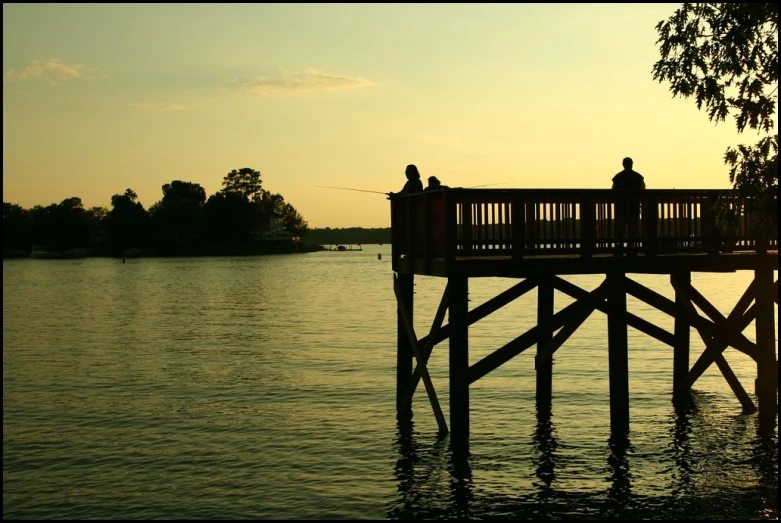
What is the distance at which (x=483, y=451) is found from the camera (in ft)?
62.1

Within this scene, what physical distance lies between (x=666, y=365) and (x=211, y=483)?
18624 millimetres

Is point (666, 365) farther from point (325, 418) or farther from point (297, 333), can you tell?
point (297, 333)

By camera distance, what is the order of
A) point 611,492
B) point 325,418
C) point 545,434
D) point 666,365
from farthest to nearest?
1. point 666,365
2. point 325,418
3. point 545,434
4. point 611,492

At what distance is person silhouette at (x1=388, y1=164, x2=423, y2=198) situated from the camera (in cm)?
2006

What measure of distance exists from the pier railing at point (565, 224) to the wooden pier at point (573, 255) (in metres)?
0.02

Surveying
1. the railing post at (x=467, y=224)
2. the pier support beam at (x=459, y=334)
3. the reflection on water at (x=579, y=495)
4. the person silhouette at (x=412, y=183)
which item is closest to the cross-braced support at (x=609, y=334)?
the pier support beam at (x=459, y=334)

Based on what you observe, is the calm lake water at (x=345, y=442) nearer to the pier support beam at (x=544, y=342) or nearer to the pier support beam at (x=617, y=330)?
the pier support beam at (x=544, y=342)

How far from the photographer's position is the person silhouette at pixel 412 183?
2006cm

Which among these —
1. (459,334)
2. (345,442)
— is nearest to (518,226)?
(459,334)

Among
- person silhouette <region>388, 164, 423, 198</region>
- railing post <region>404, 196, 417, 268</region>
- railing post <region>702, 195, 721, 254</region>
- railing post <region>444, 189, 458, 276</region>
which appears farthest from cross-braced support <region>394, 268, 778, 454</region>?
person silhouette <region>388, 164, 423, 198</region>

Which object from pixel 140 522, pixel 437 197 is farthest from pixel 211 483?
pixel 437 197

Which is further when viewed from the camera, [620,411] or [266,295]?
[266,295]

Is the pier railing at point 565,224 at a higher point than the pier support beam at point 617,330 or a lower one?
higher

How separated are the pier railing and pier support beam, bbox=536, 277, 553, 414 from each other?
203 cm
